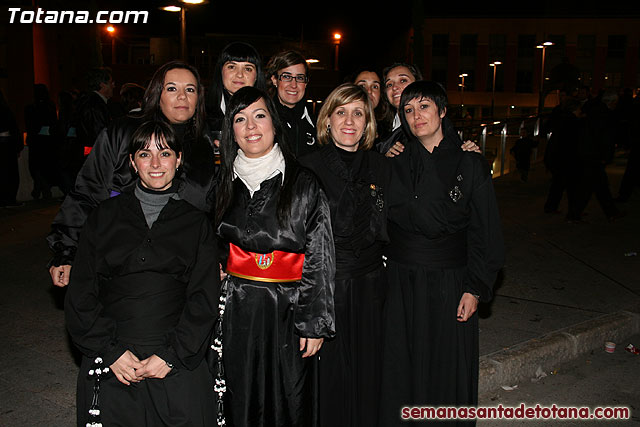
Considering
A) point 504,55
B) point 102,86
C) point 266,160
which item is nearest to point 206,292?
point 266,160

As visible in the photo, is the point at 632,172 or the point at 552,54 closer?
the point at 632,172

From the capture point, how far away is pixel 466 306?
3334 mm

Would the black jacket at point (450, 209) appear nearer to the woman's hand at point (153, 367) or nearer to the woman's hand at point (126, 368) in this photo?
the woman's hand at point (153, 367)

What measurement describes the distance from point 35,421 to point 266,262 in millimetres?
1986

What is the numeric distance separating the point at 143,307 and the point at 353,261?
1.21 m

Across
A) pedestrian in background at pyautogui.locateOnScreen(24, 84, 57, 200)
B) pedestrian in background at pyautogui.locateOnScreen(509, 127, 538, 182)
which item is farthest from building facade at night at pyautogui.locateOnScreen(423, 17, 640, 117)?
pedestrian in background at pyautogui.locateOnScreen(24, 84, 57, 200)

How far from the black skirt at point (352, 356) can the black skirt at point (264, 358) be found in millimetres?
303

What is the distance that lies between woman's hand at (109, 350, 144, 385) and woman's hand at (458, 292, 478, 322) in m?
1.85

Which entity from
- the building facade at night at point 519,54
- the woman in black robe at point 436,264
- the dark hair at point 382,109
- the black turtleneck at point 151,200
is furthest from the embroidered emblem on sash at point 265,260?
the building facade at night at point 519,54

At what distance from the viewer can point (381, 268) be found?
135 inches

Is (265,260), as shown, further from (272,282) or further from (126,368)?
(126,368)

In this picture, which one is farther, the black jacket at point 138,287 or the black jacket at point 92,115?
the black jacket at point 92,115

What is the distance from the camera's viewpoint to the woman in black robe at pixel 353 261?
326 centimetres

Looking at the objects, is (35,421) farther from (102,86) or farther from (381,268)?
(102,86)
